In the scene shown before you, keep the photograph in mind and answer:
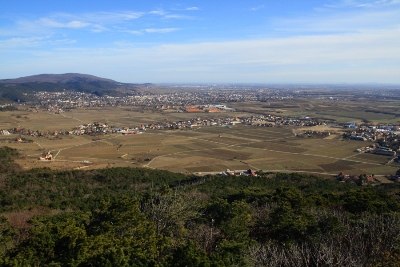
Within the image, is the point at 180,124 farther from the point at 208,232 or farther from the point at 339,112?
the point at 208,232

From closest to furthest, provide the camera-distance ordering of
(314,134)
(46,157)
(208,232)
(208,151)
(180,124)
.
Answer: (208,232) → (46,157) → (208,151) → (314,134) → (180,124)

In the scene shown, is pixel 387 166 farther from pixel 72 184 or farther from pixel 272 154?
pixel 72 184

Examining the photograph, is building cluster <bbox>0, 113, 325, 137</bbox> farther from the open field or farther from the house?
the house

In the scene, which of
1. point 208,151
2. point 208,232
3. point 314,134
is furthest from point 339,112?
point 208,232

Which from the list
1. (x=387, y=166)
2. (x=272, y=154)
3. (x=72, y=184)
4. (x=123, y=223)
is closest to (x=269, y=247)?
(x=123, y=223)

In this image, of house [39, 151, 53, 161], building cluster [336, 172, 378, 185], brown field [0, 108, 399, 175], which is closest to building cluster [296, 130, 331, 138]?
brown field [0, 108, 399, 175]

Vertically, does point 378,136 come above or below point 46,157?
below

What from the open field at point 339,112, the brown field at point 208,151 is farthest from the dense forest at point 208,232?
the open field at point 339,112
